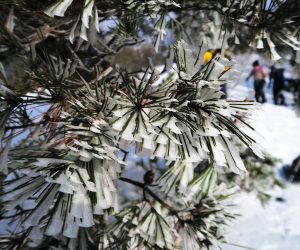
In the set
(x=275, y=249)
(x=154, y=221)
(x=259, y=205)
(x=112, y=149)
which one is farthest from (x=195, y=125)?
(x=259, y=205)

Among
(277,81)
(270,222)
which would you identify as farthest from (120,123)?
(277,81)

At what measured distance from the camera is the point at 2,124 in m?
1.56

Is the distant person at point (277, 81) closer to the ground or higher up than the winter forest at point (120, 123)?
higher up

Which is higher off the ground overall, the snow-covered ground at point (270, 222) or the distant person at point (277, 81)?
the distant person at point (277, 81)

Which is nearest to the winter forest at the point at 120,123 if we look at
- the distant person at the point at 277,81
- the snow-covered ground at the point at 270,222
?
the snow-covered ground at the point at 270,222

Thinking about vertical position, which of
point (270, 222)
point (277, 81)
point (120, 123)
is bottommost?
point (120, 123)

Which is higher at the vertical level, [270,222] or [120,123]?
[270,222]

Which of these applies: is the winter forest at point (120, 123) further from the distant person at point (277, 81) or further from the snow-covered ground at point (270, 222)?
the distant person at point (277, 81)

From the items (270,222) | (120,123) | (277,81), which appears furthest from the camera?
(277,81)

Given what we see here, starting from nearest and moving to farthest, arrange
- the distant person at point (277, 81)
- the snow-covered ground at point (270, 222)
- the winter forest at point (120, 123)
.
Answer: the winter forest at point (120, 123) → the snow-covered ground at point (270, 222) → the distant person at point (277, 81)

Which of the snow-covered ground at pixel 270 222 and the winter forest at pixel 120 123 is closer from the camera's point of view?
the winter forest at pixel 120 123

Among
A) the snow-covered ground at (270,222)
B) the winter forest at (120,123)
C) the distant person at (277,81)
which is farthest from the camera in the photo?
the distant person at (277,81)

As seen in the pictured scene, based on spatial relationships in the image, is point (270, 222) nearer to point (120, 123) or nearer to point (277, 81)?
point (120, 123)

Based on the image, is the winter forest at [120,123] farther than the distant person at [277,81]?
No
